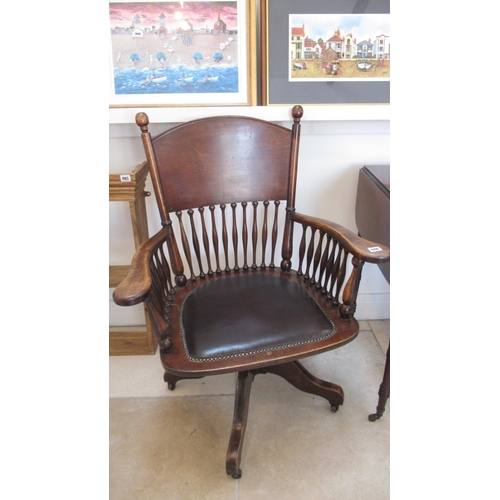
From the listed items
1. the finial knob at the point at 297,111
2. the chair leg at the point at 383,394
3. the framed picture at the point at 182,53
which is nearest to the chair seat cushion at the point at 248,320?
the chair leg at the point at 383,394

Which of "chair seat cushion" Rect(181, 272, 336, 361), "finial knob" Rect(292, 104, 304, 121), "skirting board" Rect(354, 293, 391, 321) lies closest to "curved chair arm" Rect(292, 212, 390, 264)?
"chair seat cushion" Rect(181, 272, 336, 361)

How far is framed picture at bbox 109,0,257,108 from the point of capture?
131cm

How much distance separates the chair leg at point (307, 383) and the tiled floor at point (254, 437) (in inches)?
2.7

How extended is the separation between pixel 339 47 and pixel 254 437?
1.36m

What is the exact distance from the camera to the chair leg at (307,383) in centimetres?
133

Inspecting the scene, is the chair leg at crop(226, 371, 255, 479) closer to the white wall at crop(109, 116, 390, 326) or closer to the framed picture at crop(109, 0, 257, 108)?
the white wall at crop(109, 116, 390, 326)

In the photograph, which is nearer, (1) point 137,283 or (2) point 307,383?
(1) point 137,283

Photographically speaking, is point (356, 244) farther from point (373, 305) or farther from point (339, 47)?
point (373, 305)

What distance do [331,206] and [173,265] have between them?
29.2 inches

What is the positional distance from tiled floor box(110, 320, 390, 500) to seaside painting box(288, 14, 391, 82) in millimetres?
1105

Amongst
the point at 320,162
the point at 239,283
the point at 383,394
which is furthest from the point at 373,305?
the point at 239,283

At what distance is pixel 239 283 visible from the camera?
4.23ft
